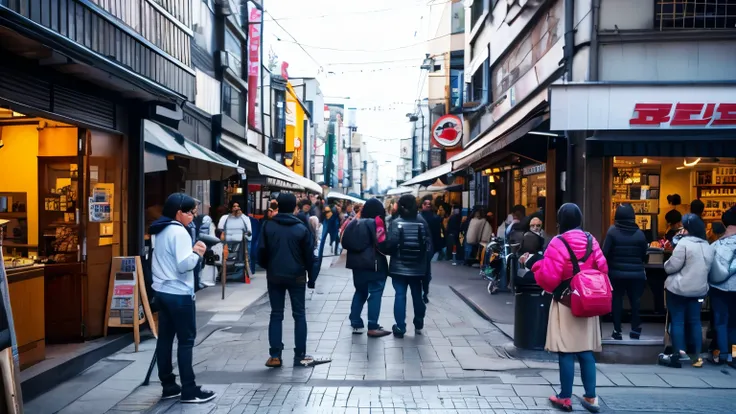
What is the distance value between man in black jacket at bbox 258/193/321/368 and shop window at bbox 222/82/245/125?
492 inches

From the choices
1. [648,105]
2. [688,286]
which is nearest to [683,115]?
[648,105]

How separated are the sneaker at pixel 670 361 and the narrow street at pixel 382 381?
13cm

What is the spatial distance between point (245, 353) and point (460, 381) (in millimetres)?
2749

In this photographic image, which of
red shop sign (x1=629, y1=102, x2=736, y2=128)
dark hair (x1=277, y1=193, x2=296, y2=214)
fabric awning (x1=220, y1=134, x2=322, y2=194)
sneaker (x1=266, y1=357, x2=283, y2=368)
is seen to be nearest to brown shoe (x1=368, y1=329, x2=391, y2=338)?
sneaker (x1=266, y1=357, x2=283, y2=368)

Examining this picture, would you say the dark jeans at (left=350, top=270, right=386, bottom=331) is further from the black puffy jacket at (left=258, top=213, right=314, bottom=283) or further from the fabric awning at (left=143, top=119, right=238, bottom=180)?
the fabric awning at (left=143, top=119, right=238, bottom=180)

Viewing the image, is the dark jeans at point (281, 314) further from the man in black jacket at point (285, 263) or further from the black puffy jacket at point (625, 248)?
the black puffy jacket at point (625, 248)

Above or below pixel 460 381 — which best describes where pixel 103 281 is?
above

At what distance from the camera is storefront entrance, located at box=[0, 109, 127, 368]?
8.02 m

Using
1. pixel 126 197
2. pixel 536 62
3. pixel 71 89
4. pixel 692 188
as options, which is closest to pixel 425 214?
pixel 536 62

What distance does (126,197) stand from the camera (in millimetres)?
8781

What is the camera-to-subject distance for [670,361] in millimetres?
7516

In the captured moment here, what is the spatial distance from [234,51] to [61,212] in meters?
12.7

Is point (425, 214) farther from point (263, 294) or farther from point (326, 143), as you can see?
point (326, 143)

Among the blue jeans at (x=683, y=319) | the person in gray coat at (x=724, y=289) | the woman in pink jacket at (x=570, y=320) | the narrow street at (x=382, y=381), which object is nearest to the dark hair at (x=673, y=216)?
the person in gray coat at (x=724, y=289)
